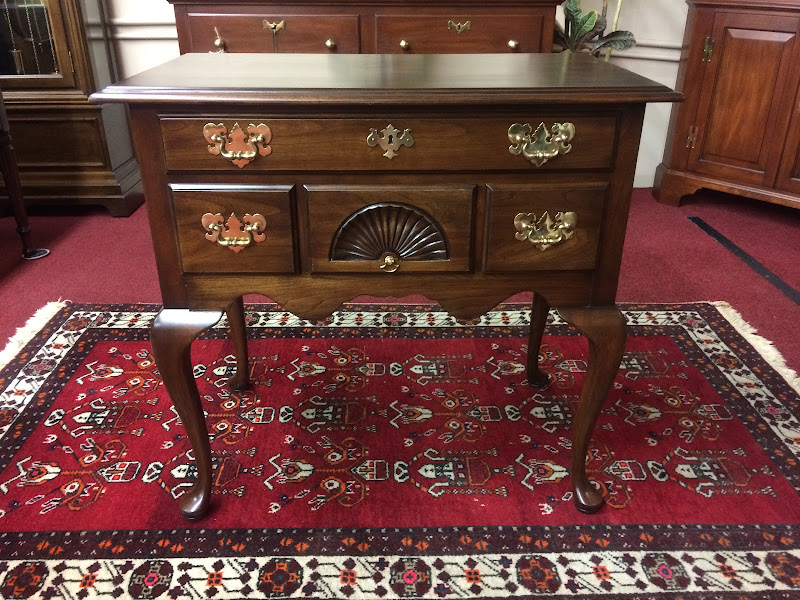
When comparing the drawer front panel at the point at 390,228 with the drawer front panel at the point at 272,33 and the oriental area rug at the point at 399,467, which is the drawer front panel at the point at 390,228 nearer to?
the oriental area rug at the point at 399,467

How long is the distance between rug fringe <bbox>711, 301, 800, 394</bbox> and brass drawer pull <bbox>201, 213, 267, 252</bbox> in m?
1.69

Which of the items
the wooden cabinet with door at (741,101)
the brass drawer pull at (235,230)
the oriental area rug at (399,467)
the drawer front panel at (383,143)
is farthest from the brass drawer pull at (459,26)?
the brass drawer pull at (235,230)

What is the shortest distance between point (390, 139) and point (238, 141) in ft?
0.91

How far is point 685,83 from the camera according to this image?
3.40 metres

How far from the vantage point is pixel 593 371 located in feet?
4.79

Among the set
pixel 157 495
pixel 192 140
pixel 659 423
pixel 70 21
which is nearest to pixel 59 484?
pixel 157 495

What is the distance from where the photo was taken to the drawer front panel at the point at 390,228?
4.19 ft

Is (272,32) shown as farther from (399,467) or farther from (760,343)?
(760,343)

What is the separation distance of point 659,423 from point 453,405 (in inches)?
22.9

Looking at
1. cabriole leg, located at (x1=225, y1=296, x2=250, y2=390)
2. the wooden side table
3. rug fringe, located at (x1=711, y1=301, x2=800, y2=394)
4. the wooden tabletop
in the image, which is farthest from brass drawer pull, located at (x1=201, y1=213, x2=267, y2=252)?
the wooden side table

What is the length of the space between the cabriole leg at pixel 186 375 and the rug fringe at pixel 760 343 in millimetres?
1725

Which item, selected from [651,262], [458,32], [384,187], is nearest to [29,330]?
[384,187]

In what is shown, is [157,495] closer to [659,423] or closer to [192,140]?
[192,140]

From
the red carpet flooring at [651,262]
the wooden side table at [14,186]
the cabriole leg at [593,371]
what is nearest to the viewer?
the cabriole leg at [593,371]
